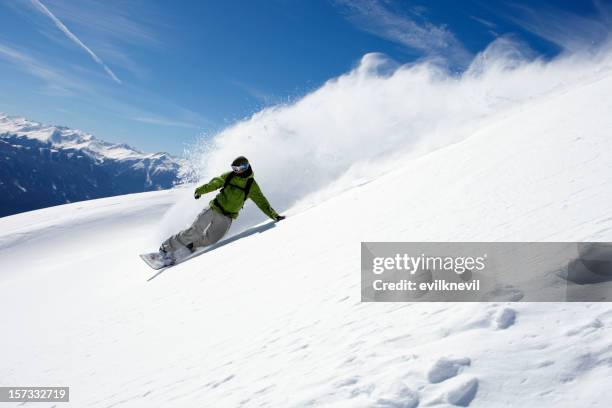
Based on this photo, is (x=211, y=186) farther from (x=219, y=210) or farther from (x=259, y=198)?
(x=259, y=198)

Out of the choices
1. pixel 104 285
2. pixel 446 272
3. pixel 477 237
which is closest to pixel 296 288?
pixel 446 272

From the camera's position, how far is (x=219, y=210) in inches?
362

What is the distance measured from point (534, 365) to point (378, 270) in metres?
2.37

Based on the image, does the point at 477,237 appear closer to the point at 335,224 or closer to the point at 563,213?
the point at 563,213

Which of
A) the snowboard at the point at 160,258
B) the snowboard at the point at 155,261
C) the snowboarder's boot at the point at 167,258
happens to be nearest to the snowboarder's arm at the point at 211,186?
the snowboard at the point at 160,258

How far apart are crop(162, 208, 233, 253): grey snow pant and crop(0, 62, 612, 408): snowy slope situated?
0.65 m

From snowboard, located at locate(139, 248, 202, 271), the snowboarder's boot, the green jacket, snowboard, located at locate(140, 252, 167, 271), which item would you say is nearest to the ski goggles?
the green jacket

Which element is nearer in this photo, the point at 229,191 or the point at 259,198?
the point at 229,191

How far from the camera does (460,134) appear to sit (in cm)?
1406

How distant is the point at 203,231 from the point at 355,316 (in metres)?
6.55

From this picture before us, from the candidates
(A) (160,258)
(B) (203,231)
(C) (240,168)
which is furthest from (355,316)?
(A) (160,258)

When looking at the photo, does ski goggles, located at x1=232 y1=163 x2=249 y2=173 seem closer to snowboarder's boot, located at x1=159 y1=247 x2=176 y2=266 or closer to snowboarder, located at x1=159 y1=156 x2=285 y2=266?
snowboarder, located at x1=159 y1=156 x2=285 y2=266

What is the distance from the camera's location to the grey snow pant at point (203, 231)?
9289 mm

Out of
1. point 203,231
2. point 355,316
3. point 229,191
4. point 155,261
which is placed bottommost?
point 355,316
